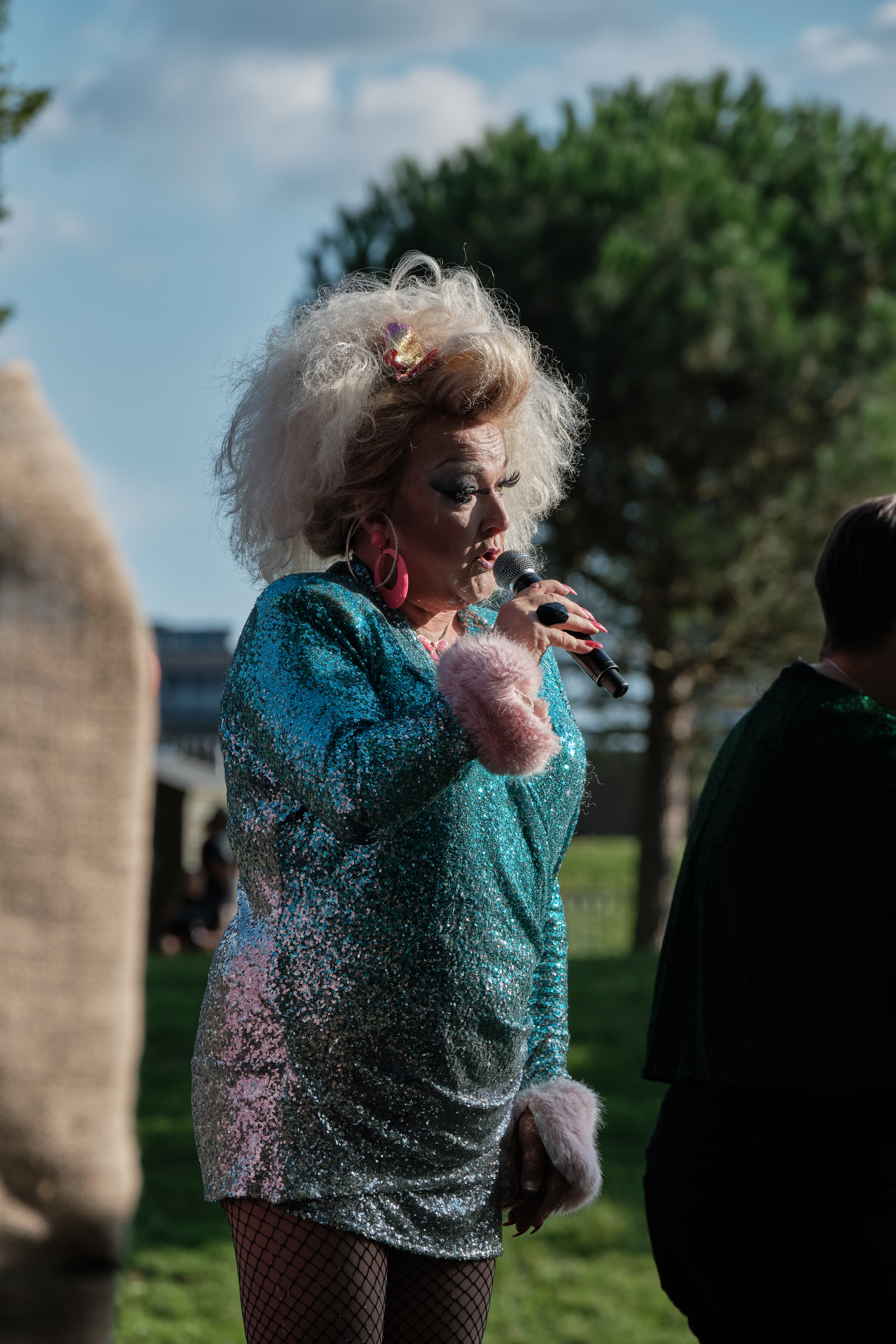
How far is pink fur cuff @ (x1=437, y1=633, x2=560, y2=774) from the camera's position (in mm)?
1616

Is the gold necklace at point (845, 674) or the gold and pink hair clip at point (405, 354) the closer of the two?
the gold necklace at point (845, 674)

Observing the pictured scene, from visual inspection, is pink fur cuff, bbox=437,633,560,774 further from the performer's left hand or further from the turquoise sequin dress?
the performer's left hand

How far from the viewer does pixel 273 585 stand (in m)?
1.88

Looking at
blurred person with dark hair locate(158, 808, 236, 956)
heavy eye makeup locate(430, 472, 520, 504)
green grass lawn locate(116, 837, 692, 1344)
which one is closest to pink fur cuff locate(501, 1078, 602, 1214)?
heavy eye makeup locate(430, 472, 520, 504)

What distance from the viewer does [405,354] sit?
2.02m

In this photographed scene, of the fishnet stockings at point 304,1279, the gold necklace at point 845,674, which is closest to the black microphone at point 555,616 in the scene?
the gold necklace at point 845,674

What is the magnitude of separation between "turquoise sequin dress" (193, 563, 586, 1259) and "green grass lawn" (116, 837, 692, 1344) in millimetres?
2644

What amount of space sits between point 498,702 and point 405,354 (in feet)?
2.26

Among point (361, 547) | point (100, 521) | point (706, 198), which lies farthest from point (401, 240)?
point (100, 521)

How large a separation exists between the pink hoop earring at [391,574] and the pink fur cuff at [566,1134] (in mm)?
810

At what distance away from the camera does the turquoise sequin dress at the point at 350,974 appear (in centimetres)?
175

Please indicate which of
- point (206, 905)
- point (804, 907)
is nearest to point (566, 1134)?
point (804, 907)

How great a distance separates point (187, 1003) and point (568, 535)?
6282 millimetres

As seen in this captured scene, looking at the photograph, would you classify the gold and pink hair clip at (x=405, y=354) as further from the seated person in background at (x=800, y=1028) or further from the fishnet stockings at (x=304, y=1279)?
the fishnet stockings at (x=304, y=1279)
